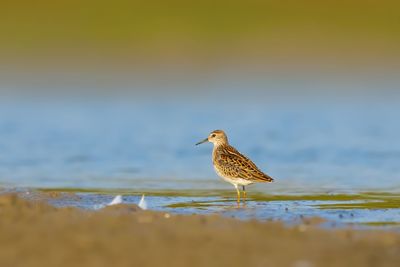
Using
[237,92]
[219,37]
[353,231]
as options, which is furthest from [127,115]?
[353,231]

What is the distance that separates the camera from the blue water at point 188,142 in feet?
53.2

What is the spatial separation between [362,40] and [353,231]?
26.3m

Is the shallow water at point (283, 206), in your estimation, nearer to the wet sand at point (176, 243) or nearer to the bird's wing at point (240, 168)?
the bird's wing at point (240, 168)

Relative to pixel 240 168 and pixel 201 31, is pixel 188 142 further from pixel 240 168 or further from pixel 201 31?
pixel 201 31

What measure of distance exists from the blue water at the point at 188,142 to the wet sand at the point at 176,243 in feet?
15.7

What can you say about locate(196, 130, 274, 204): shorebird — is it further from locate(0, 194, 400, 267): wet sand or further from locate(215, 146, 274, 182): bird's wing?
locate(0, 194, 400, 267): wet sand

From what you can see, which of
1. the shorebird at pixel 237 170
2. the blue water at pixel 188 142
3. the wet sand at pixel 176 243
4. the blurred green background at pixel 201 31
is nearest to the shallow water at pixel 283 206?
the shorebird at pixel 237 170

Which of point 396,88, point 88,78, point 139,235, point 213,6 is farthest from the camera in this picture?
point 213,6

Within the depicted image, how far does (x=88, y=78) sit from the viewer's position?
108ft

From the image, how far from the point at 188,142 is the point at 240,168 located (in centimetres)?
649

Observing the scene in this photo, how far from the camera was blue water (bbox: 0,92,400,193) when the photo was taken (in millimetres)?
16203

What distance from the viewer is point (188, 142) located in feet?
67.9

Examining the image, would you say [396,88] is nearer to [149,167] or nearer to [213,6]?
[213,6]

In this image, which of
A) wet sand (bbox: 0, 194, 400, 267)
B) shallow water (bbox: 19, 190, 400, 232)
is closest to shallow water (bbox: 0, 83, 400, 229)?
shallow water (bbox: 19, 190, 400, 232)
